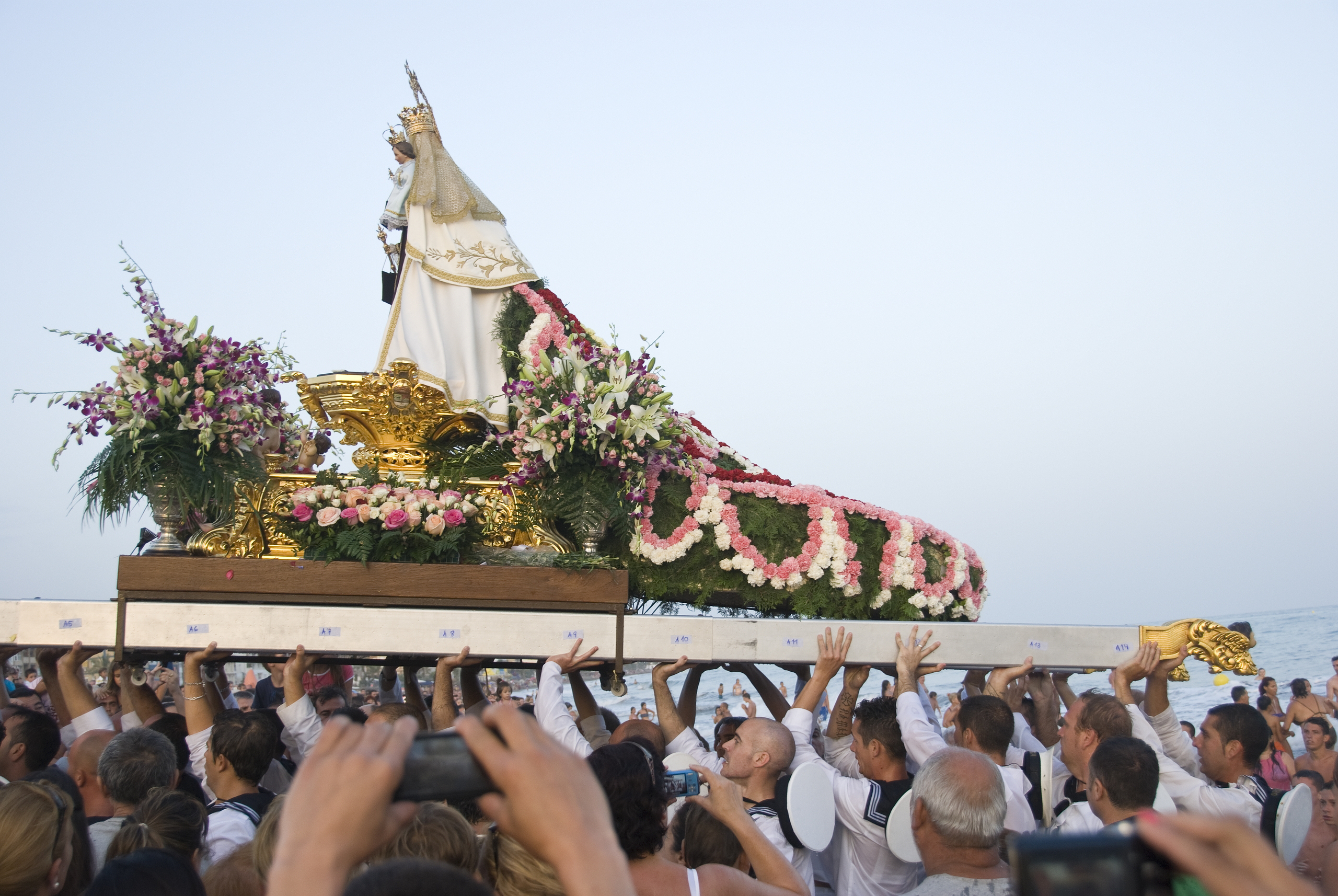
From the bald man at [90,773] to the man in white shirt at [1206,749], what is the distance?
419 cm

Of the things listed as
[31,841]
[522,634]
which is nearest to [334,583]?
[522,634]

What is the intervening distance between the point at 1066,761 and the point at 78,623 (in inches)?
199

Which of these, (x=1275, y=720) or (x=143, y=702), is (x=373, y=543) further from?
(x=1275, y=720)

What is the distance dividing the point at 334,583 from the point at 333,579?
0.02m

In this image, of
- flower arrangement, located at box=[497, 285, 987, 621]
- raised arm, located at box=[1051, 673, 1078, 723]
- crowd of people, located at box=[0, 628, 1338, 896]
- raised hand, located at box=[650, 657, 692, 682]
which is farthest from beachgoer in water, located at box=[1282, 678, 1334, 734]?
raised hand, located at box=[650, 657, 692, 682]

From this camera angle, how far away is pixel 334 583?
6.20m

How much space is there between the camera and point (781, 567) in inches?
272

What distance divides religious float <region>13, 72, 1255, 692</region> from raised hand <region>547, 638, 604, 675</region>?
0.12 m

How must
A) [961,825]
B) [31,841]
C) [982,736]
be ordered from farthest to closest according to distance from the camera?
[982,736]
[961,825]
[31,841]

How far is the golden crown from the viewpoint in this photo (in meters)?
7.84

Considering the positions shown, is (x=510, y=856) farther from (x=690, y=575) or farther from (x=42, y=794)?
(x=690, y=575)

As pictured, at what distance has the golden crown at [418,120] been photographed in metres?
7.84

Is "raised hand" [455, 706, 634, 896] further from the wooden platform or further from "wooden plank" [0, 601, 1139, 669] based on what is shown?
the wooden platform

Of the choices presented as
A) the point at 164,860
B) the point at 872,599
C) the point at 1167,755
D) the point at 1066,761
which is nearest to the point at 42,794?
the point at 164,860
